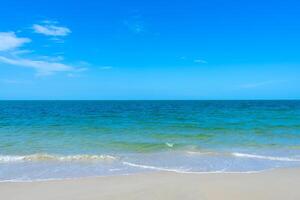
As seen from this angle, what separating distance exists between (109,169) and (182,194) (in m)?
3.54

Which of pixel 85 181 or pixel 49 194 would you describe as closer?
pixel 49 194

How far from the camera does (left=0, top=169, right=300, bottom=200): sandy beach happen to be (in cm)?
671

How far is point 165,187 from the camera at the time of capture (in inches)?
287

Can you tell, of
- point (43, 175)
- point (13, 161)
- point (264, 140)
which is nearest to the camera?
point (43, 175)

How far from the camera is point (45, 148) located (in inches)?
543

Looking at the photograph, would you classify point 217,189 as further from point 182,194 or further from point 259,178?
point 259,178

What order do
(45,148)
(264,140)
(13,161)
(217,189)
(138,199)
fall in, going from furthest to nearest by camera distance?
(264,140) < (45,148) < (13,161) < (217,189) < (138,199)

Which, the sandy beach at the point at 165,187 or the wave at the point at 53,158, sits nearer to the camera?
the sandy beach at the point at 165,187

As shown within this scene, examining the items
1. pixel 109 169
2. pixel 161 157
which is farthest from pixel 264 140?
pixel 109 169

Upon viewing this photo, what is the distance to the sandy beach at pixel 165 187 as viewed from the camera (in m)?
6.71

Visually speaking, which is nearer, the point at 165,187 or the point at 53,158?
the point at 165,187

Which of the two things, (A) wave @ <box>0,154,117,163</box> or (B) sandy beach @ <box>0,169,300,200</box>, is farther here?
(A) wave @ <box>0,154,117,163</box>

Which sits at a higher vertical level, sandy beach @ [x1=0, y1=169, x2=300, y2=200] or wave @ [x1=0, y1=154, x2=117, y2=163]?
sandy beach @ [x1=0, y1=169, x2=300, y2=200]

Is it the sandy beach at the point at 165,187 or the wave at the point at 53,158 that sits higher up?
the sandy beach at the point at 165,187
